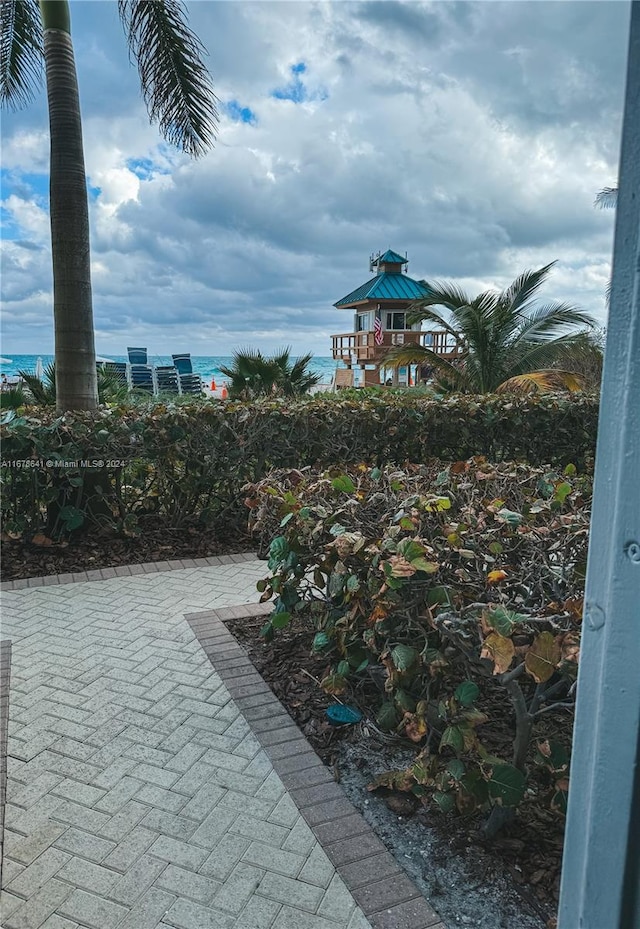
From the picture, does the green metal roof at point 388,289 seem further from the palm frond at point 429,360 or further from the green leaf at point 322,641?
the green leaf at point 322,641

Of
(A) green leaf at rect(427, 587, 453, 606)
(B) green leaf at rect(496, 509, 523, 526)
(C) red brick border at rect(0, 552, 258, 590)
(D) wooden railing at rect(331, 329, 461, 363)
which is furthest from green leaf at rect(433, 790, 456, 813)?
(D) wooden railing at rect(331, 329, 461, 363)

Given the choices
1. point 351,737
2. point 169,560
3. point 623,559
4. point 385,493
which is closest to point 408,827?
point 351,737

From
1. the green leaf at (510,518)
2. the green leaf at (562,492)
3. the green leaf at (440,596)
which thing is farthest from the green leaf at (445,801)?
the green leaf at (562,492)

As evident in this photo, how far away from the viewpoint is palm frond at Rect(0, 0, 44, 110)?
304 inches

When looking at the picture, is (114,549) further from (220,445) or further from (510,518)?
(510,518)

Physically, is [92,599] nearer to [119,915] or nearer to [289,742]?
[289,742]

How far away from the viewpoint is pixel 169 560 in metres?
5.63

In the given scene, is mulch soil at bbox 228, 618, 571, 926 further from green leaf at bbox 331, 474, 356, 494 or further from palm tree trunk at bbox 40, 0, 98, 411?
palm tree trunk at bbox 40, 0, 98, 411

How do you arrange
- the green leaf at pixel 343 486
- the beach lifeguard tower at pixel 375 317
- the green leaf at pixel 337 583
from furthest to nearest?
1. the beach lifeguard tower at pixel 375 317
2. the green leaf at pixel 343 486
3. the green leaf at pixel 337 583

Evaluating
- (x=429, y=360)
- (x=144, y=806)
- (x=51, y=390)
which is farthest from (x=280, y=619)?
(x=429, y=360)

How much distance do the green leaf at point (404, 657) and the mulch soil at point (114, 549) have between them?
153 inches

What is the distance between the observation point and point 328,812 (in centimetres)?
232

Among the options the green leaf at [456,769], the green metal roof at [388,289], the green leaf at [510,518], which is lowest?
the green leaf at [456,769]

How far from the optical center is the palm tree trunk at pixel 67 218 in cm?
600
